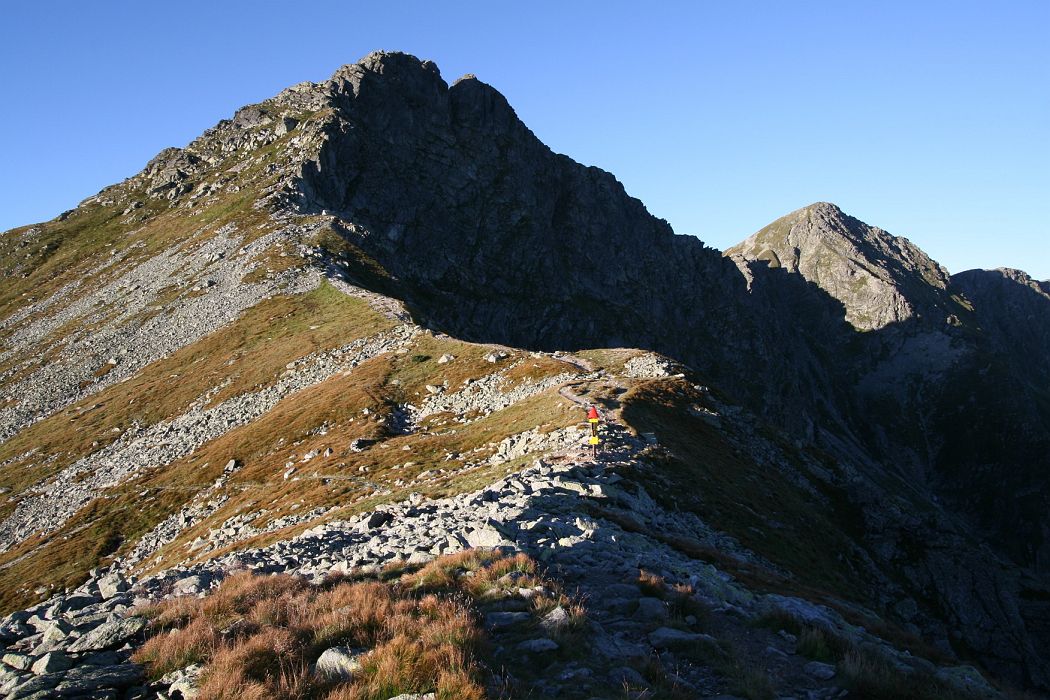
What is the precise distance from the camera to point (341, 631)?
998 centimetres

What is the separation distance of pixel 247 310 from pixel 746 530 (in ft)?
238

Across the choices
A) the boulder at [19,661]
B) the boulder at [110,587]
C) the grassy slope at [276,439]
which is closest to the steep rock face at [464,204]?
the grassy slope at [276,439]

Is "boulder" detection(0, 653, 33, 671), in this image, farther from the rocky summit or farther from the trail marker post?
the trail marker post

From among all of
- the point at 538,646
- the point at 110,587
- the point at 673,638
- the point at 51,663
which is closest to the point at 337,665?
the point at 538,646

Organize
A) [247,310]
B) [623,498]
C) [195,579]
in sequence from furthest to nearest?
[247,310] < [623,498] < [195,579]

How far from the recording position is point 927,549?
145 feet

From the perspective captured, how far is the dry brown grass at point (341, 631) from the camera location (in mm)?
8195

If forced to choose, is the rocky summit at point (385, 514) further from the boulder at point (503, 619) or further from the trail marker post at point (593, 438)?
the trail marker post at point (593, 438)

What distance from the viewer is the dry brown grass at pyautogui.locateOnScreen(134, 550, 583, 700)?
8195 millimetres

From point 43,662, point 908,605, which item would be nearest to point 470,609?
point 43,662

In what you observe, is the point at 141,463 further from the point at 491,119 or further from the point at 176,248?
the point at 491,119

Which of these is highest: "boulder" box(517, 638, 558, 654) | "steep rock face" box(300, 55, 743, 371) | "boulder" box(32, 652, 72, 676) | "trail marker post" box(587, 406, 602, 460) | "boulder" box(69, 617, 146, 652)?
"steep rock face" box(300, 55, 743, 371)

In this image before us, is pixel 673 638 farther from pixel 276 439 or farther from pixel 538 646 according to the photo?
pixel 276 439

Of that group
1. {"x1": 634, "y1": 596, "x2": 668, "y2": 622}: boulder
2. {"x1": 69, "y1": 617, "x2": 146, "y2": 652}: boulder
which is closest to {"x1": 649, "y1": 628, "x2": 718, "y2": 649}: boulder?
{"x1": 634, "y1": 596, "x2": 668, "y2": 622}: boulder
